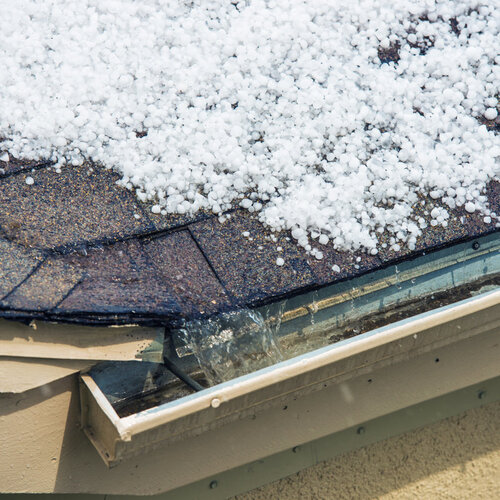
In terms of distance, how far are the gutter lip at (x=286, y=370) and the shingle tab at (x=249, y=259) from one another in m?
0.21

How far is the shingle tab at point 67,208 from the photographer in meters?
1.94

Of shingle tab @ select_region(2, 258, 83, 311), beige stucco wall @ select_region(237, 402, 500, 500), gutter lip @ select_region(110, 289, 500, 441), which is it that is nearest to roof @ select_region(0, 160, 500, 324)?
shingle tab @ select_region(2, 258, 83, 311)

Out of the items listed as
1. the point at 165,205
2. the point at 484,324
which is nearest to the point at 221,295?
the point at 165,205

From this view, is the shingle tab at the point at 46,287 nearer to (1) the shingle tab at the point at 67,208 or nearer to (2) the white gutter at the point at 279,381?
(1) the shingle tab at the point at 67,208

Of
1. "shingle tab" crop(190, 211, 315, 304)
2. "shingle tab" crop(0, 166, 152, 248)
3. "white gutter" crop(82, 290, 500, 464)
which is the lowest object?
"white gutter" crop(82, 290, 500, 464)

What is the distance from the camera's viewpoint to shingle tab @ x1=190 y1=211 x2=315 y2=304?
6.50 ft

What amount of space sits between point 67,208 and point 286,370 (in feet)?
2.55

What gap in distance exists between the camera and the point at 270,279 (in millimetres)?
2006

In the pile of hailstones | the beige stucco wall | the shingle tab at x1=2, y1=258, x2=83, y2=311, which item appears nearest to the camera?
the shingle tab at x1=2, y1=258, x2=83, y2=311

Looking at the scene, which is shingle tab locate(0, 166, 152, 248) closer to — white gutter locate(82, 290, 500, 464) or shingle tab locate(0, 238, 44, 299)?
shingle tab locate(0, 238, 44, 299)

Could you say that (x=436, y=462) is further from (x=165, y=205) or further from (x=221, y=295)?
(x=165, y=205)

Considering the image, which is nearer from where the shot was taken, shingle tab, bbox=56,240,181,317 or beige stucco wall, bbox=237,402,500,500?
shingle tab, bbox=56,240,181,317

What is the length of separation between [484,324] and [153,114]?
1233 millimetres

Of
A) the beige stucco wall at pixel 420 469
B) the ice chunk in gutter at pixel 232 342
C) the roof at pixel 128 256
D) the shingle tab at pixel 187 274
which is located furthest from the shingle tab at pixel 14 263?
the beige stucco wall at pixel 420 469
